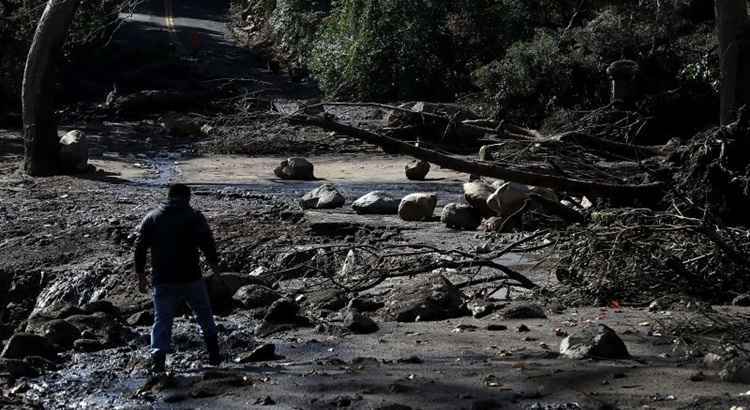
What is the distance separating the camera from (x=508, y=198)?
45.9 feet

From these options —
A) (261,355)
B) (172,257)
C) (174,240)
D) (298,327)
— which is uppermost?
(174,240)

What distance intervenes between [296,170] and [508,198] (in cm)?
673

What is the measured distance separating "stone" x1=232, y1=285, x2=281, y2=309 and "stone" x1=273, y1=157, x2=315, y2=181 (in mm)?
8295

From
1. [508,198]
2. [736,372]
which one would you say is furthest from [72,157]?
[736,372]

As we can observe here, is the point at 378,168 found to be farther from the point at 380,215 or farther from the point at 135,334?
the point at 135,334

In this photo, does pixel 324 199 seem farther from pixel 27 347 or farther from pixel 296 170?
pixel 27 347

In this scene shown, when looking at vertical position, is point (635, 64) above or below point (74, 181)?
above

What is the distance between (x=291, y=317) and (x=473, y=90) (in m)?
18.0

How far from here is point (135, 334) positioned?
1090 centimetres

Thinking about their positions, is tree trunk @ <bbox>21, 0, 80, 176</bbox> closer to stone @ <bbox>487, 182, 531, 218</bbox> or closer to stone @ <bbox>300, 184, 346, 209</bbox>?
stone @ <bbox>300, 184, 346, 209</bbox>

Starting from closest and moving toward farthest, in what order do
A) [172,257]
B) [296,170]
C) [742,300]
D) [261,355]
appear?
Answer: [172,257]
[261,355]
[742,300]
[296,170]

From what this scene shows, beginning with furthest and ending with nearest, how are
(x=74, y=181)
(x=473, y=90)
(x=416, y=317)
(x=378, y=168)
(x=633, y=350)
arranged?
(x=473, y=90) → (x=378, y=168) → (x=74, y=181) → (x=416, y=317) → (x=633, y=350)

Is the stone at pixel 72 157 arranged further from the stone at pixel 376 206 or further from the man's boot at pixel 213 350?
the man's boot at pixel 213 350

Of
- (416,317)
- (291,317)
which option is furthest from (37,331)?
(416,317)
